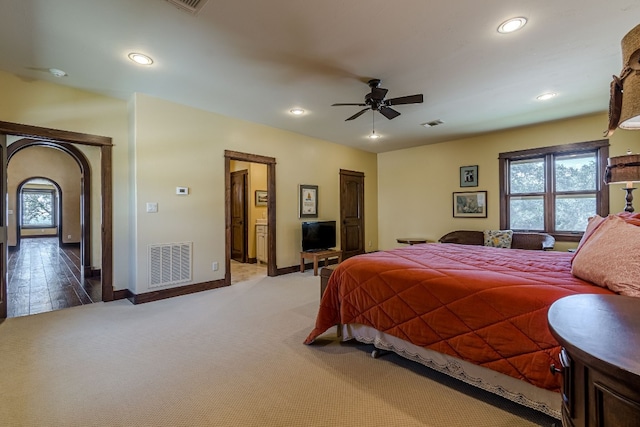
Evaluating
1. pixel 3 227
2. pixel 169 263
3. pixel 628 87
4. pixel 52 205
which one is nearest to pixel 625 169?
pixel 628 87

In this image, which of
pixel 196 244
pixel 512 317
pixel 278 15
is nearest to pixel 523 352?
pixel 512 317

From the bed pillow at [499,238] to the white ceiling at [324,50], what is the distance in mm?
2096

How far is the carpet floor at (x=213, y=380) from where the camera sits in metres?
1.71

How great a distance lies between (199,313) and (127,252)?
4.91 ft

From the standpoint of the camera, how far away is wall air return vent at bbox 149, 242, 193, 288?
393 centimetres

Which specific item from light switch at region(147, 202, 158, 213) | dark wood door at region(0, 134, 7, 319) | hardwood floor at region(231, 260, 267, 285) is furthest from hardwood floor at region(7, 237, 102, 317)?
hardwood floor at region(231, 260, 267, 285)

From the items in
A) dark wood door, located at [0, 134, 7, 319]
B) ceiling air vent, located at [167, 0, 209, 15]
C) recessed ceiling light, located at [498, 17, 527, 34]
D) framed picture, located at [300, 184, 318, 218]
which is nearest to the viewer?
ceiling air vent, located at [167, 0, 209, 15]

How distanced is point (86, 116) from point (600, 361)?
16.3ft

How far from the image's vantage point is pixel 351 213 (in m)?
6.93

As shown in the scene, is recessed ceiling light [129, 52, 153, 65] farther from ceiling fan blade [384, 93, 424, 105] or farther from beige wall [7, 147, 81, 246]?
beige wall [7, 147, 81, 246]

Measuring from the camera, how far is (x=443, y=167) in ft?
20.8

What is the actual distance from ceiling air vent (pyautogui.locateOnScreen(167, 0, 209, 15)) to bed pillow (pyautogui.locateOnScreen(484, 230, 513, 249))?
5394mm

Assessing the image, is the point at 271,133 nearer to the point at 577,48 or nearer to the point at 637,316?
the point at 577,48

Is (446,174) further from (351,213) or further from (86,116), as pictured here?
(86,116)
